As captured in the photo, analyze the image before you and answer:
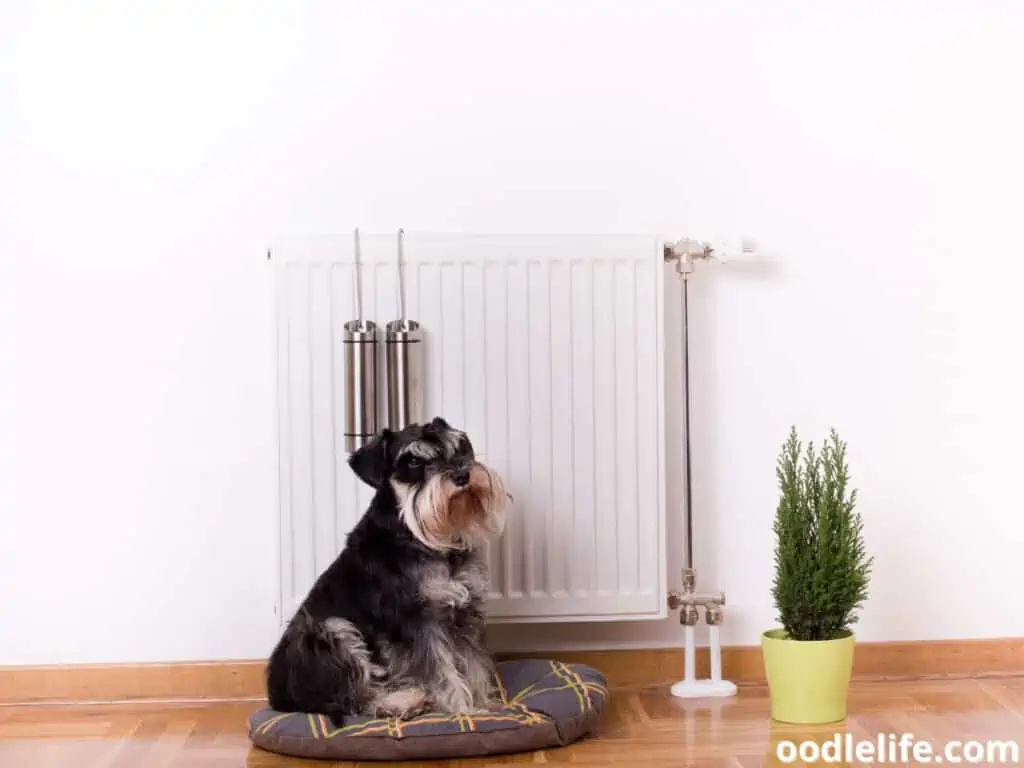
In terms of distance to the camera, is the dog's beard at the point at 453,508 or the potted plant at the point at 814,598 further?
the potted plant at the point at 814,598

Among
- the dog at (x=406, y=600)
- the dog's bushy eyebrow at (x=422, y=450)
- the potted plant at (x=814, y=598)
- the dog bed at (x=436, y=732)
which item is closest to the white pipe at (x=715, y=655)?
the potted plant at (x=814, y=598)

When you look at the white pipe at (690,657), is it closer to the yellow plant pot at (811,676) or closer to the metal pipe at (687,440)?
the metal pipe at (687,440)

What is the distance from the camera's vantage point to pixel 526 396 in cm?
330

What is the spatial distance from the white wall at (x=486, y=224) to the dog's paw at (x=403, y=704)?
597 millimetres

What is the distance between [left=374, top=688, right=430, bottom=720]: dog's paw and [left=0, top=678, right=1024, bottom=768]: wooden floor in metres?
0.13

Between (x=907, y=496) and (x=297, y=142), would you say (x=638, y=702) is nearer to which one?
(x=907, y=496)

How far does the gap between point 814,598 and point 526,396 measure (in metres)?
0.83

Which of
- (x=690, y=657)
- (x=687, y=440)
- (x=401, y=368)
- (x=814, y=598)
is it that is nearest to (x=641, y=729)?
(x=690, y=657)

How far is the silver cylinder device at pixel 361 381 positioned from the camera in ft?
10.5

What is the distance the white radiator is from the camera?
128 inches

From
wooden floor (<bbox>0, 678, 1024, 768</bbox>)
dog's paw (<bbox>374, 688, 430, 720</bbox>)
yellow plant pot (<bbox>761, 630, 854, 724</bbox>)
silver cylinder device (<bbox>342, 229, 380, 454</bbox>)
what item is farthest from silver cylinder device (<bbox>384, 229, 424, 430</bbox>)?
yellow plant pot (<bbox>761, 630, 854, 724</bbox>)

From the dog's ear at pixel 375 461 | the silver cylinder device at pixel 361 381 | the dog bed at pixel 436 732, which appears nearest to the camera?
the dog bed at pixel 436 732

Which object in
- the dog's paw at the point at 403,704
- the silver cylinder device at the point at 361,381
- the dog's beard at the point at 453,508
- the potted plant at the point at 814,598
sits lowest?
the dog's paw at the point at 403,704

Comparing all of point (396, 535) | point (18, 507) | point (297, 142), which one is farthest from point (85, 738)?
point (297, 142)
